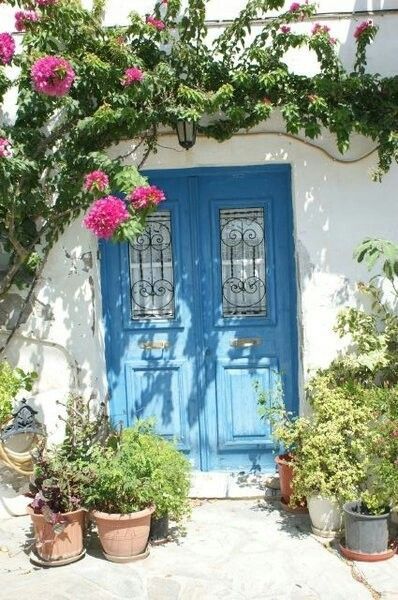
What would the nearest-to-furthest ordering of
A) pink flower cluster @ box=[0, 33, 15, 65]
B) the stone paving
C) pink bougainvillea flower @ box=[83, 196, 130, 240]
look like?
the stone paving
pink bougainvillea flower @ box=[83, 196, 130, 240]
pink flower cluster @ box=[0, 33, 15, 65]

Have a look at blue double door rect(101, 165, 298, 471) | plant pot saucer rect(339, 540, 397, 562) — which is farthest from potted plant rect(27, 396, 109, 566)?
plant pot saucer rect(339, 540, 397, 562)

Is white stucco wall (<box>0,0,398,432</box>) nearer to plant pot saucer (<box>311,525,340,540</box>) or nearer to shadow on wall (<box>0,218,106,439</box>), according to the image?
shadow on wall (<box>0,218,106,439</box>)

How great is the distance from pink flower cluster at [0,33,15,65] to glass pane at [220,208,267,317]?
191 cm

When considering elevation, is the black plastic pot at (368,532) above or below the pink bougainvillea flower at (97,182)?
below

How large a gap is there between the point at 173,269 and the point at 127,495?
186 cm

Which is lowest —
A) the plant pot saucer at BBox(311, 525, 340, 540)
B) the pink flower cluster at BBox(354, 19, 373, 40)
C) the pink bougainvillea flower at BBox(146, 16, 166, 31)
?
the plant pot saucer at BBox(311, 525, 340, 540)

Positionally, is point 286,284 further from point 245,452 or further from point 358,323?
point 245,452

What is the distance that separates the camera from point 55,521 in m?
4.37

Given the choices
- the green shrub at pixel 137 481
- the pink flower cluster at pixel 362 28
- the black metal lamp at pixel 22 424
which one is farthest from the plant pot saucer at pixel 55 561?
the pink flower cluster at pixel 362 28

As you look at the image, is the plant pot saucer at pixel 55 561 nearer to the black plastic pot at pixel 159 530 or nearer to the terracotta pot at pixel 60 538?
the terracotta pot at pixel 60 538

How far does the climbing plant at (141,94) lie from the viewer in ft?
16.1

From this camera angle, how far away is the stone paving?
4.11 meters

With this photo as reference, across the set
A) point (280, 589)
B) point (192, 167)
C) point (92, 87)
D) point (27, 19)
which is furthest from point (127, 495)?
point (27, 19)

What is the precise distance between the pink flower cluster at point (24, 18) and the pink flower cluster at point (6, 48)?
15 cm
